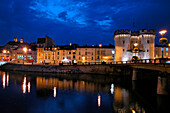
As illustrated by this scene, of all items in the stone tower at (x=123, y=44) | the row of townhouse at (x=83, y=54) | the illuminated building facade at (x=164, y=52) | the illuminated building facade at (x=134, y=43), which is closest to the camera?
the illuminated building facade at (x=134, y=43)

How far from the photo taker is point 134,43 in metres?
50.1

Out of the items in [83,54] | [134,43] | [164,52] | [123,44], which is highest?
[134,43]

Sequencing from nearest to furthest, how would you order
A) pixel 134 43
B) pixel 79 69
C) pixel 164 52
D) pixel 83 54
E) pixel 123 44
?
pixel 134 43, pixel 123 44, pixel 79 69, pixel 164 52, pixel 83 54

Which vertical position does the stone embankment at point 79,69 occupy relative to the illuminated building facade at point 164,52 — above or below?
below

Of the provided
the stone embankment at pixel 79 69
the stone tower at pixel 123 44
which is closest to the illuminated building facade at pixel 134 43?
the stone tower at pixel 123 44

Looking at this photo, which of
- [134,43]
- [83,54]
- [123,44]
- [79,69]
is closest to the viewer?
[134,43]

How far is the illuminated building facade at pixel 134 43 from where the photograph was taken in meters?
49.3

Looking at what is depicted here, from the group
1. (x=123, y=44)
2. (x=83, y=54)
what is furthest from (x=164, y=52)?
(x=83, y=54)

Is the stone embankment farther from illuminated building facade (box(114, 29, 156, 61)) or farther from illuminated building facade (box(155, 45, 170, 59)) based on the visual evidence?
illuminated building facade (box(155, 45, 170, 59))

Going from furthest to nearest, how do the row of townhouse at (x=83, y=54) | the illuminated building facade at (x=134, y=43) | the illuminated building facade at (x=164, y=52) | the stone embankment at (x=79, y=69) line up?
the row of townhouse at (x=83, y=54) → the illuminated building facade at (x=164, y=52) → the illuminated building facade at (x=134, y=43) → the stone embankment at (x=79, y=69)

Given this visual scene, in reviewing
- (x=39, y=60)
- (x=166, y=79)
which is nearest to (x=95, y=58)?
(x=39, y=60)

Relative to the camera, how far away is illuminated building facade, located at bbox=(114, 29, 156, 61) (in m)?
49.3

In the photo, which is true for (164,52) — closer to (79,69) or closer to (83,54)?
(83,54)

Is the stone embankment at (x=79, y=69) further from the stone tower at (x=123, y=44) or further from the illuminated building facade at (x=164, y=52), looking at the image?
the illuminated building facade at (x=164, y=52)
